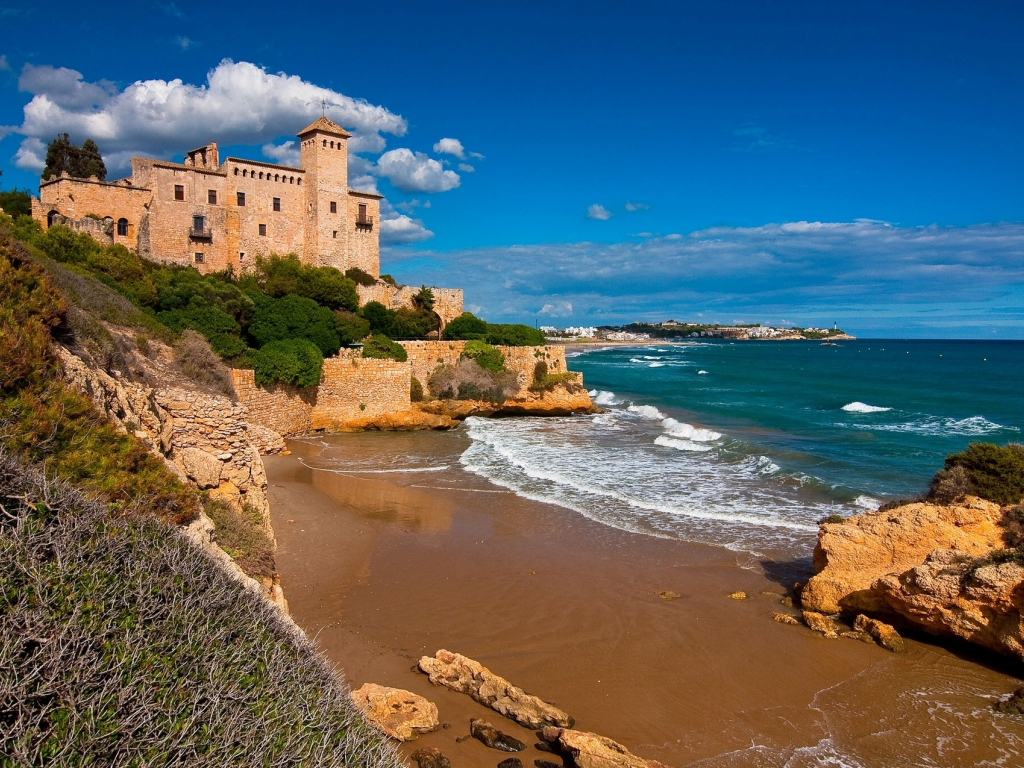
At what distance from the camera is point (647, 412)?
28.9m

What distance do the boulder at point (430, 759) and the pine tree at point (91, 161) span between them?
3739 cm

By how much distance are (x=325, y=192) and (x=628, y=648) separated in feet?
91.4

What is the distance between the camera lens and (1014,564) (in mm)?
6719

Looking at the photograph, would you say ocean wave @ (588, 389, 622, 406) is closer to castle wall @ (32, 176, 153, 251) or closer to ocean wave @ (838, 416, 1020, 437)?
ocean wave @ (838, 416, 1020, 437)

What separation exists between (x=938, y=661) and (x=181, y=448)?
882 centimetres

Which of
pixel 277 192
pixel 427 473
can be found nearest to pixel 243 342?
pixel 427 473

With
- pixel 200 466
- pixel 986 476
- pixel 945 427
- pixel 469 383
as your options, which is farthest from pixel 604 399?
pixel 200 466

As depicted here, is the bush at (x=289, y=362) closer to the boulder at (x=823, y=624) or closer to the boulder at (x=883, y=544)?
the boulder at (x=883, y=544)

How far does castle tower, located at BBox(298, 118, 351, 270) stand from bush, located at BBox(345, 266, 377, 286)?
1.56ft

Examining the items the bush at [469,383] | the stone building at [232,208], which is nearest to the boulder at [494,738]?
the bush at [469,383]

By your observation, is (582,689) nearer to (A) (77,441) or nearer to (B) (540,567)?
(B) (540,567)

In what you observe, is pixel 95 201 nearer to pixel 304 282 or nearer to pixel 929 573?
pixel 304 282

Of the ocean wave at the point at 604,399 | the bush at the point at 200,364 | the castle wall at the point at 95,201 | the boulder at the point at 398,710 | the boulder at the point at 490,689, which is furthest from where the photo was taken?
the ocean wave at the point at 604,399

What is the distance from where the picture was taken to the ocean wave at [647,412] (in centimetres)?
2755
